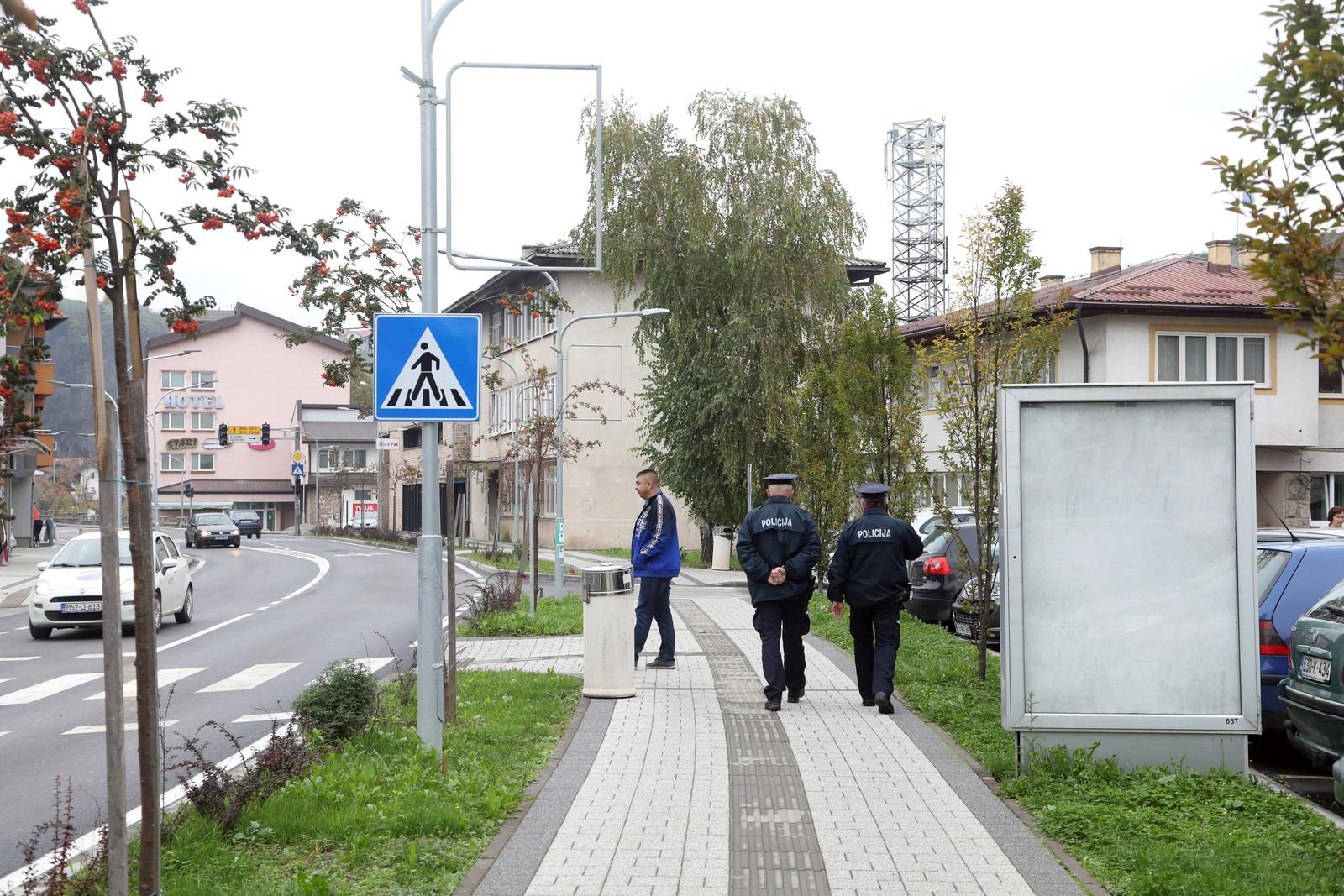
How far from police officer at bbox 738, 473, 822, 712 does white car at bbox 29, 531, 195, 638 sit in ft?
35.8

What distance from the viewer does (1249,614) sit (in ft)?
→ 25.8

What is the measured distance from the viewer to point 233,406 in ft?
346

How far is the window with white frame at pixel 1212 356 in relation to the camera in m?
34.7

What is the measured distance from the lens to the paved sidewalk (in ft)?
18.9

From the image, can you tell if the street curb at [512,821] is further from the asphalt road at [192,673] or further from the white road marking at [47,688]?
the white road marking at [47,688]

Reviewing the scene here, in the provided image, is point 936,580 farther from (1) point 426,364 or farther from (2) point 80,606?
(2) point 80,606

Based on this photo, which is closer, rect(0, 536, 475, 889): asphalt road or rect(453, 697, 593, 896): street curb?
rect(453, 697, 593, 896): street curb

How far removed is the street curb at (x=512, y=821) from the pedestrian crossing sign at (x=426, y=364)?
2.22 meters

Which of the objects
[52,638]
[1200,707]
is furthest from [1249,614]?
[52,638]

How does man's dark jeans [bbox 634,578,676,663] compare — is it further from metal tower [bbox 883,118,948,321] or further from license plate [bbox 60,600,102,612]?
metal tower [bbox 883,118,948,321]

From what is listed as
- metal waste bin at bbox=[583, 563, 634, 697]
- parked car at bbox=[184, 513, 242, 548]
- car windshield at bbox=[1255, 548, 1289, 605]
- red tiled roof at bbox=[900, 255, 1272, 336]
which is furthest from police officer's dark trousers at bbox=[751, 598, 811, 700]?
parked car at bbox=[184, 513, 242, 548]

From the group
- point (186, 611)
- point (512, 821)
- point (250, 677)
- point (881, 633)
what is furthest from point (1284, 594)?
point (186, 611)

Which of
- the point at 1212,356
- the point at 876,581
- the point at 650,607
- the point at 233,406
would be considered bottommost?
the point at 650,607

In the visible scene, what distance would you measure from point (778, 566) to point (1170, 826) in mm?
4602
